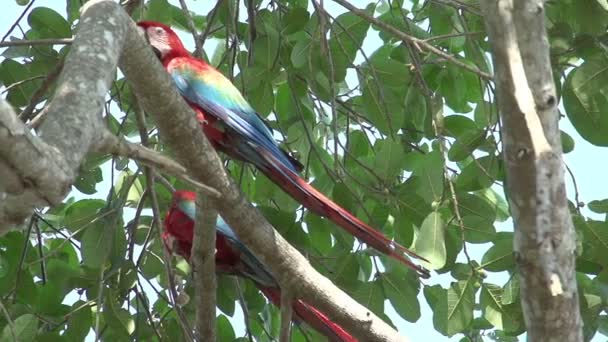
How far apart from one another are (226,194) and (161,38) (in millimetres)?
1011

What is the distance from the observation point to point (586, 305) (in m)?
2.78

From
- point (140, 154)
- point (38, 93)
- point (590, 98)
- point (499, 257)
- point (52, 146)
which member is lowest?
point (52, 146)

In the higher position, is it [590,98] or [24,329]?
[590,98]

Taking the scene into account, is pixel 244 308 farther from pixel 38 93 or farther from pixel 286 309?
pixel 38 93

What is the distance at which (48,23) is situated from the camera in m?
3.24

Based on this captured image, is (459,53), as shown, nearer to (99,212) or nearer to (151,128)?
(151,128)

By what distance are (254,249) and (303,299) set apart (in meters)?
0.21

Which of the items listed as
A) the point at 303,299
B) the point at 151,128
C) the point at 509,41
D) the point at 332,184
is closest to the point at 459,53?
the point at 332,184

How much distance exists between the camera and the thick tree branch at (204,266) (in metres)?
2.64

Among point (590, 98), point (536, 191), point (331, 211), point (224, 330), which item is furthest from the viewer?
point (224, 330)

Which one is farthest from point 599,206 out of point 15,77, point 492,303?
point 15,77

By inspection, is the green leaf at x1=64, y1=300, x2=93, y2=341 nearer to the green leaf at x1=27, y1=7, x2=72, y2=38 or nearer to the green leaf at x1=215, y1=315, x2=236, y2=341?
the green leaf at x1=215, y1=315, x2=236, y2=341

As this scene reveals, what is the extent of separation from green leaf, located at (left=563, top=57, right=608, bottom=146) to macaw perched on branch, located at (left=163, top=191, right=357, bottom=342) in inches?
33.4

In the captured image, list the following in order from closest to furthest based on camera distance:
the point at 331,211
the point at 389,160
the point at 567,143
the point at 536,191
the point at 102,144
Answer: the point at 102,144 < the point at 536,191 < the point at 331,211 < the point at 389,160 < the point at 567,143
